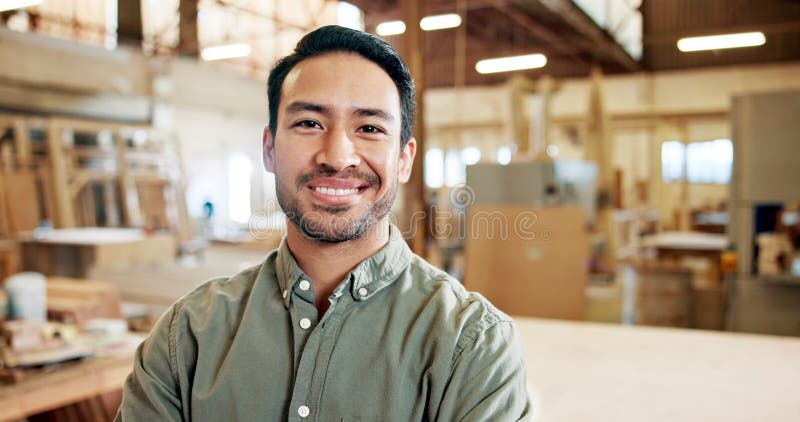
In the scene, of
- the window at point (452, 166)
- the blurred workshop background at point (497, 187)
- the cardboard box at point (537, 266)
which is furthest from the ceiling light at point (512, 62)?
the cardboard box at point (537, 266)

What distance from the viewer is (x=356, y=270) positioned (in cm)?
120

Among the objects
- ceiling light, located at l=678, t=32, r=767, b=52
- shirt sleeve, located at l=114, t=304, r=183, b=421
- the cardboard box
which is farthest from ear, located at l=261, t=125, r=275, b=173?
ceiling light, located at l=678, t=32, r=767, b=52

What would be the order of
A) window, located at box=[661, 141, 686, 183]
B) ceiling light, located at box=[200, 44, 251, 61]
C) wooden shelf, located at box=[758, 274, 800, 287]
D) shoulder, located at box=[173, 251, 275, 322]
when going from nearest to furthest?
shoulder, located at box=[173, 251, 275, 322] → wooden shelf, located at box=[758, 274, 800, 287] → ceiling light, located at box=[200, 44, 251, 61] → window, located at box=[661, 141, 686, 183]

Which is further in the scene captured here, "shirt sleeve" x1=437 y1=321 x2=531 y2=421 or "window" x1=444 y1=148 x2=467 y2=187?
"window" x1=444 y1=148 x2=467 y2=187

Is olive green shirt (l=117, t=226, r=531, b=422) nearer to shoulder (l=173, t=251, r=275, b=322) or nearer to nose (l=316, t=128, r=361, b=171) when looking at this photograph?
shoulder (l=173, t=251, r=275, b=322)

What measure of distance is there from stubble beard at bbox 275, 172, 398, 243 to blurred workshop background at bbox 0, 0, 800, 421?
11.5 inches

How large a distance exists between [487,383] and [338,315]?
12.3 inches

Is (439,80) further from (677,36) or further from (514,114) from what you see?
(514,114)

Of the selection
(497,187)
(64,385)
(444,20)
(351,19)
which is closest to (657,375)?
(351,19)

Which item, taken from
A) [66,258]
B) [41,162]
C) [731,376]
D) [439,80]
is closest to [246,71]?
[439,80]

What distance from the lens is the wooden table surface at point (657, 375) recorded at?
174 centimetres

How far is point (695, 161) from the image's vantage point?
13805 millimetres

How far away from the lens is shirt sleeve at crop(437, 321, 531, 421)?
1.04 meters

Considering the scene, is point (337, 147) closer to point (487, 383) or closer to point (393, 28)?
point (487, 383)
